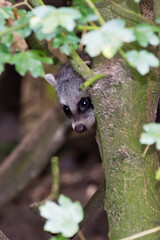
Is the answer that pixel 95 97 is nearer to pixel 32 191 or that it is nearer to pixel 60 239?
pixel 60 239

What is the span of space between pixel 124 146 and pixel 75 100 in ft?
5.01

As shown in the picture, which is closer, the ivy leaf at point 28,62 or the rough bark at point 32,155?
the ivy leaf at point 28,62

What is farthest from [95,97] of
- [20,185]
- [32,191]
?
[32,191]

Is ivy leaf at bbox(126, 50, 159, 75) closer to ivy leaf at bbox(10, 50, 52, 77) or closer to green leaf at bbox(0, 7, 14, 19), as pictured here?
ivy leaf at bbox(10, 50, 52, 77)

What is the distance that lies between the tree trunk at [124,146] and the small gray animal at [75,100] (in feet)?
3.98

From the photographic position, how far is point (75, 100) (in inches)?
132

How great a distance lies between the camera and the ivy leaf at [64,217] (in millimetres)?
1171

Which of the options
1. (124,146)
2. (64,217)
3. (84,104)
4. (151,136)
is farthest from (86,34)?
(84,104)

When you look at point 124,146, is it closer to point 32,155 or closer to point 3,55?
point 3,55

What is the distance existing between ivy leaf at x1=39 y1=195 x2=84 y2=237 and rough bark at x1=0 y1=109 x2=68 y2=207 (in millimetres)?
3985

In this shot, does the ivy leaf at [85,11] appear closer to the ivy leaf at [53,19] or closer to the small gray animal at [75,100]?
the ivy leaf at [53,19]

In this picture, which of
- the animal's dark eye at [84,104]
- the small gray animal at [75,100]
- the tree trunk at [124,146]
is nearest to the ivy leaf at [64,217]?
the tree trunk at [124,146]

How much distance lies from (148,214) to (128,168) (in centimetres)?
21

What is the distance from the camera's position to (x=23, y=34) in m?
1.29
